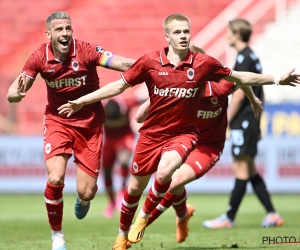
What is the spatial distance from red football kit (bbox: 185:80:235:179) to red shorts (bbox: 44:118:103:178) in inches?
38.6

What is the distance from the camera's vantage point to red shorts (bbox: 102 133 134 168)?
42.2ft

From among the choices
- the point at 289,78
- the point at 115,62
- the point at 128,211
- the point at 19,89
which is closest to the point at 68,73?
the point at 115,62

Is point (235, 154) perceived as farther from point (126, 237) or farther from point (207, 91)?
point (126, 237)

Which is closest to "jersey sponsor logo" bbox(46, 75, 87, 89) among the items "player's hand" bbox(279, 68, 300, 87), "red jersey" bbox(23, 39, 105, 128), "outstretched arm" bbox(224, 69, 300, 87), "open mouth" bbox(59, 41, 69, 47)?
"red jersey" bbox(23, 39, 105, 128)

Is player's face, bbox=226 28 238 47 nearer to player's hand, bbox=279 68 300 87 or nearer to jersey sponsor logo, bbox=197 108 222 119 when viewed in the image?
jersey sponsor logo, bbox=197 108 222 119

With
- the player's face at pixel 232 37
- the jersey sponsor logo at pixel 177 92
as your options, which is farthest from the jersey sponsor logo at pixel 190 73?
the player's face at pixel 232 37

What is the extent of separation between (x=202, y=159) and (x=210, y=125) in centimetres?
41

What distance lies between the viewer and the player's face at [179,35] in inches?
265

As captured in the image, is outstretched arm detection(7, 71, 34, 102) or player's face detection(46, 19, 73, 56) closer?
outstretched arm detection(7, 71, 34, 102)

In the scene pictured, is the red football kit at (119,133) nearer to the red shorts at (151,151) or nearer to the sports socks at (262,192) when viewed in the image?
the sports socks at (262,192)

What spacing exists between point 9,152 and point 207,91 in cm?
964

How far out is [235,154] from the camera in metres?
9.75

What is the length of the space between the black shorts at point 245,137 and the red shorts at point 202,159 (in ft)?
5.66

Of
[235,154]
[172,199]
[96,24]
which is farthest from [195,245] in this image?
[96,24]
